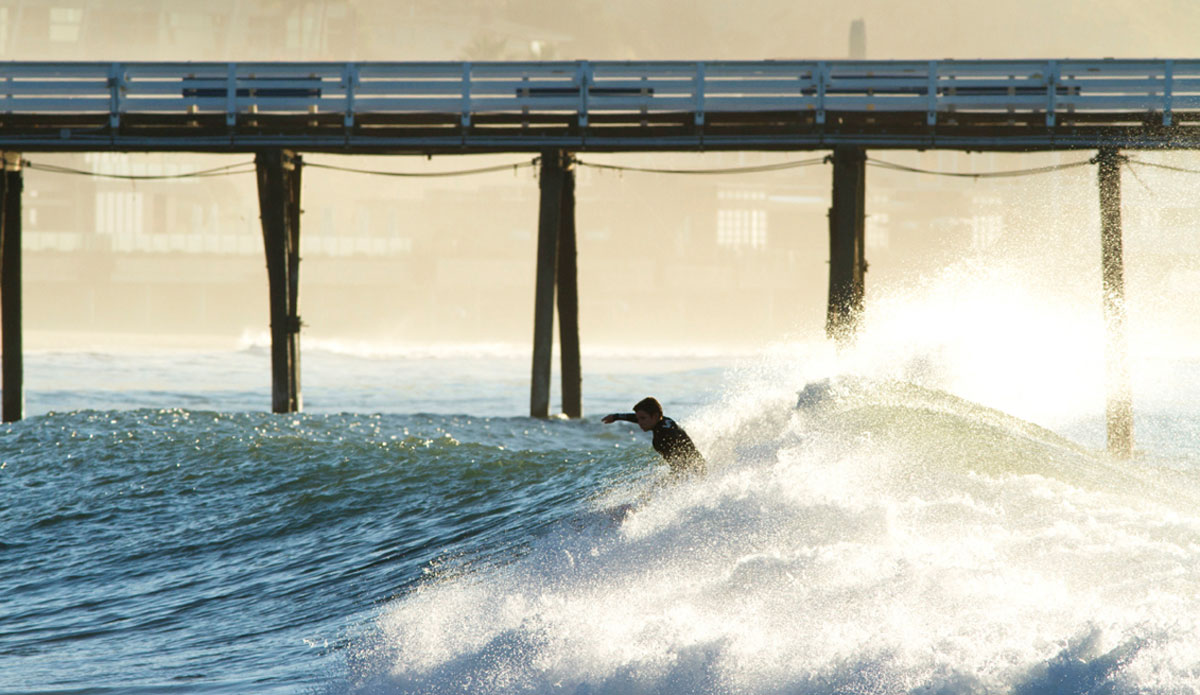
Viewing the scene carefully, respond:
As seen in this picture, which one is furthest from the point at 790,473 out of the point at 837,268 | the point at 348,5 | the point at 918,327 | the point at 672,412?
the point at 348,5

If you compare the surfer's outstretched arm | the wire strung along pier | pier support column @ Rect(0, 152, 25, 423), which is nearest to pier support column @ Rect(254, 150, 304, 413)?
the wire strung along pier

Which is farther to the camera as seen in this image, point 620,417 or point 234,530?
point 234,530

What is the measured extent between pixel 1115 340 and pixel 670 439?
1011 cm

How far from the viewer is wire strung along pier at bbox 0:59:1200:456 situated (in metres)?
17.7

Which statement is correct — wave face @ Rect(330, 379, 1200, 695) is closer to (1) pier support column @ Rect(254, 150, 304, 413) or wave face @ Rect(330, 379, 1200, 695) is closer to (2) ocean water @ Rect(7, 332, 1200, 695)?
(2) ocean water @ Rect(7, 332, 1200, 695)

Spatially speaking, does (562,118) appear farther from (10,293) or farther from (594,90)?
(10,293)

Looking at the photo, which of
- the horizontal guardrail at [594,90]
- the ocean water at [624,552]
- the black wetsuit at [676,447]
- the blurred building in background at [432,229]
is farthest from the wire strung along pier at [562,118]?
the blurred building in background at [432,229]

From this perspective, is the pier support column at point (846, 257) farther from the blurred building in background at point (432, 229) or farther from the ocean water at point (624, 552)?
the blurred building in background at point (432, 229)

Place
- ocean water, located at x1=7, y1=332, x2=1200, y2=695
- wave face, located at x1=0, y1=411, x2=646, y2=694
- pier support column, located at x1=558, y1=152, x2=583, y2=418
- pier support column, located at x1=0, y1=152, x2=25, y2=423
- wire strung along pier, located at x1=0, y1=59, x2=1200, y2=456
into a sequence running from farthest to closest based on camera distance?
pier support column, located at x1=558, y1=152, x2=583, y2=418
pier support column, located at x1=0, y1=152, x2=25, y2=423
wire strung along pier, located at x1=0, y1=59, x2=1200, y2=456
wave face, located at x1=0, y1=411, x2=646, y2=694
ocean water, located at x1=7, y1=332, x2=1200, y2=695

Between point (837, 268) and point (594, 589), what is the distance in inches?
404

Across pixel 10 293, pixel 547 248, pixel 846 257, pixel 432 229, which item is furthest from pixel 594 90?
pixel 432 229

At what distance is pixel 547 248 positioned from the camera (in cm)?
1844

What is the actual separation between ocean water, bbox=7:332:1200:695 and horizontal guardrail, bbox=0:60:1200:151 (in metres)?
3.80

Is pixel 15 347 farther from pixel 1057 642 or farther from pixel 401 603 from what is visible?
pixel 1057 642
